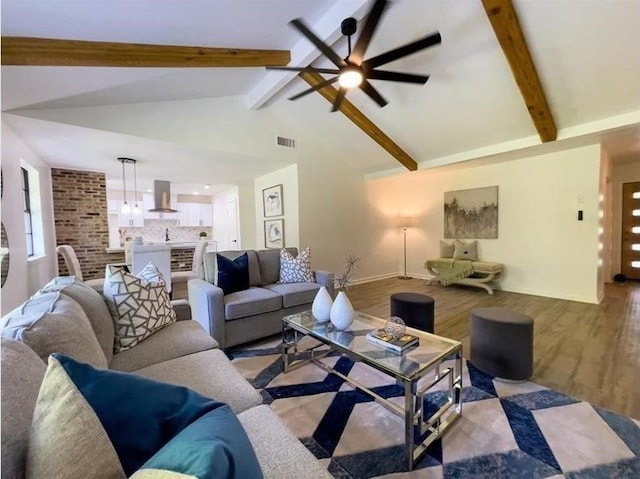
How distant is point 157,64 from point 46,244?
11.7 feet

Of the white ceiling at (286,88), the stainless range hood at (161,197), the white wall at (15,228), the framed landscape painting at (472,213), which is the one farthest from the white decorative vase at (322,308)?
the stainless range hood at (161,197)

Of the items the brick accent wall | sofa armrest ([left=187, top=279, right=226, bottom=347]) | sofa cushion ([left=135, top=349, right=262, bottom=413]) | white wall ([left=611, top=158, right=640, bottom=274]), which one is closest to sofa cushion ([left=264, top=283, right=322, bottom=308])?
sofa armrest ([left=187, top=279, right=226, bottom=347])

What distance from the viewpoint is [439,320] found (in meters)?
3.44

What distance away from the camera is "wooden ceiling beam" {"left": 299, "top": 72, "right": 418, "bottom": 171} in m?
3.78

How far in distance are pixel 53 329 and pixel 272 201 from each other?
4654 millimetres

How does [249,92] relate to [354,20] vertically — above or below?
above

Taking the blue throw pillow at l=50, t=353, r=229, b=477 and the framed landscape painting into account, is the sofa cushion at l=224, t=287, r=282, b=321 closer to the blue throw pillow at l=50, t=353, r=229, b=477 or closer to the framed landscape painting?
the blue throw pillow at l=50, t=353, r=229, b=477

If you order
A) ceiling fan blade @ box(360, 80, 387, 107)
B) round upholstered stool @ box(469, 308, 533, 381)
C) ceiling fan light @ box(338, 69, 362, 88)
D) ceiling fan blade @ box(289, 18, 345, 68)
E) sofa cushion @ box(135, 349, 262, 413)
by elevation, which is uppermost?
ceiling fan blade @ box(289, 18, 345, 68)

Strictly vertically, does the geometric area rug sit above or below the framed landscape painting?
below

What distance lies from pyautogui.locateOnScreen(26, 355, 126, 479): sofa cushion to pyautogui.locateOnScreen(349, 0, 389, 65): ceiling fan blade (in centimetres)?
252

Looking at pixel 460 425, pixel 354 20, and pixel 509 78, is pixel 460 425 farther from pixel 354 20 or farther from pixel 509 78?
pixel 509 78

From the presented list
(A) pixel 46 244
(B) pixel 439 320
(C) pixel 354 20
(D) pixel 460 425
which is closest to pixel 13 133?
(A) pixel 46 244

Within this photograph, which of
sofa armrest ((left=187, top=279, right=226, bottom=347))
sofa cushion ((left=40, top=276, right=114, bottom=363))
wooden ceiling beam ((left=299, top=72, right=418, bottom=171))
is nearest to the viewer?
sofa cushion ((left=40, top=276, right=114, bottom=363))

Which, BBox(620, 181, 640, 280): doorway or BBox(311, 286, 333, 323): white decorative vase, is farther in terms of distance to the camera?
BBox(620, 181, 640, 280): doorway
